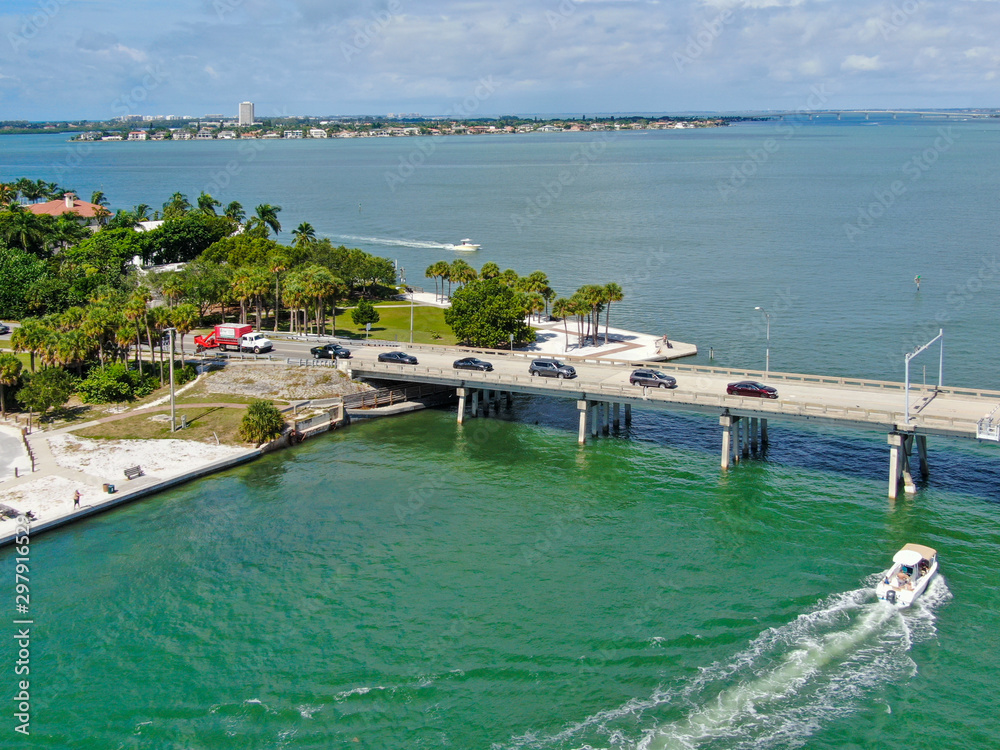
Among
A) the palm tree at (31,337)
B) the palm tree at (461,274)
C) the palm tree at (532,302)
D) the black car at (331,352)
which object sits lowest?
the black car at (331,352)

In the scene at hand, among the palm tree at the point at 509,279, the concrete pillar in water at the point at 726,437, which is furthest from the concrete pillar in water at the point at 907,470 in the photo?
the palm tree at the point at 509,279

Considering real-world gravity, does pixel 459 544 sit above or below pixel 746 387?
below

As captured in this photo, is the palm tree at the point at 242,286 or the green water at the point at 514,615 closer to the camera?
the green water at the point at 514,615

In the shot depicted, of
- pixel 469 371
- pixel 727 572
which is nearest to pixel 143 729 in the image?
pixel 727 572

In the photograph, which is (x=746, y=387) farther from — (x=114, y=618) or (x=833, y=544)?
(x=114, y=618)

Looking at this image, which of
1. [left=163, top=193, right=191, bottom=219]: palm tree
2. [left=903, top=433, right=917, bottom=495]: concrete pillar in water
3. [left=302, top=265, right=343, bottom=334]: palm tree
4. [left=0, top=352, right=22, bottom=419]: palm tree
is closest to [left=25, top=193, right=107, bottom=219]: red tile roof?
[left=163, top=193, right=191, bottom=219]: palm tree

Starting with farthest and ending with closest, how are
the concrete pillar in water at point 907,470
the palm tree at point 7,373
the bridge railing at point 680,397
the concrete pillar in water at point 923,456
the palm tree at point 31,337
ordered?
the palm tree at point 31,337, the palm tree at point 7,373, the concrete pillar in water at point 923,456, the concrete pillar in water at point 907,470, the bridge railing at point 680,397

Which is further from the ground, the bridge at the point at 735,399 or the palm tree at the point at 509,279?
the palm tree at the point at 509,279

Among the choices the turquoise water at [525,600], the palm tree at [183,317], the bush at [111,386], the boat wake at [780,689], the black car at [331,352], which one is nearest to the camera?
the boat wake at [780,689]

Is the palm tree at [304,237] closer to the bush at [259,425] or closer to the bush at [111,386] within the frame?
the bush at [111,386]
